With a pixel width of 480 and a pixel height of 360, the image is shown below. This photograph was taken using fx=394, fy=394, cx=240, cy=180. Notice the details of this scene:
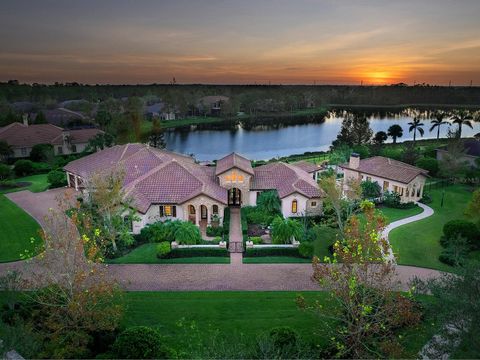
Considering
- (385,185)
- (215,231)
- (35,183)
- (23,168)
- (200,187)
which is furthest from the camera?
(23,168)

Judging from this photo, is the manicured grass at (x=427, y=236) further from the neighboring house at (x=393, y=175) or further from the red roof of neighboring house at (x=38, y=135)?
the red roof of neighboring house at (x=38, y=135)

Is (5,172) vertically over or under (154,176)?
under

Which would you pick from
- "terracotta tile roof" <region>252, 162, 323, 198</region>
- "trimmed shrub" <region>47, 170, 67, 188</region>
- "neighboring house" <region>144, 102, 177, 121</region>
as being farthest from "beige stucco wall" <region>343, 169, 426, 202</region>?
"neighboring house" <region>144, 102, 177, 121</region>

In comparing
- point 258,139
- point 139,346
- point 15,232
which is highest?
point 139,346

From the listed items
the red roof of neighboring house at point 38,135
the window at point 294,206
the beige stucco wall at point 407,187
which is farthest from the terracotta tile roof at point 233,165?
the red roof of neighboring house at point 38,135

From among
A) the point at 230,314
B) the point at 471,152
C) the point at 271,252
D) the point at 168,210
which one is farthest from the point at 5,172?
the point at 471,152

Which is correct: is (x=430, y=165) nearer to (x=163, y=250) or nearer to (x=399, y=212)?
(x=399, y=212)
